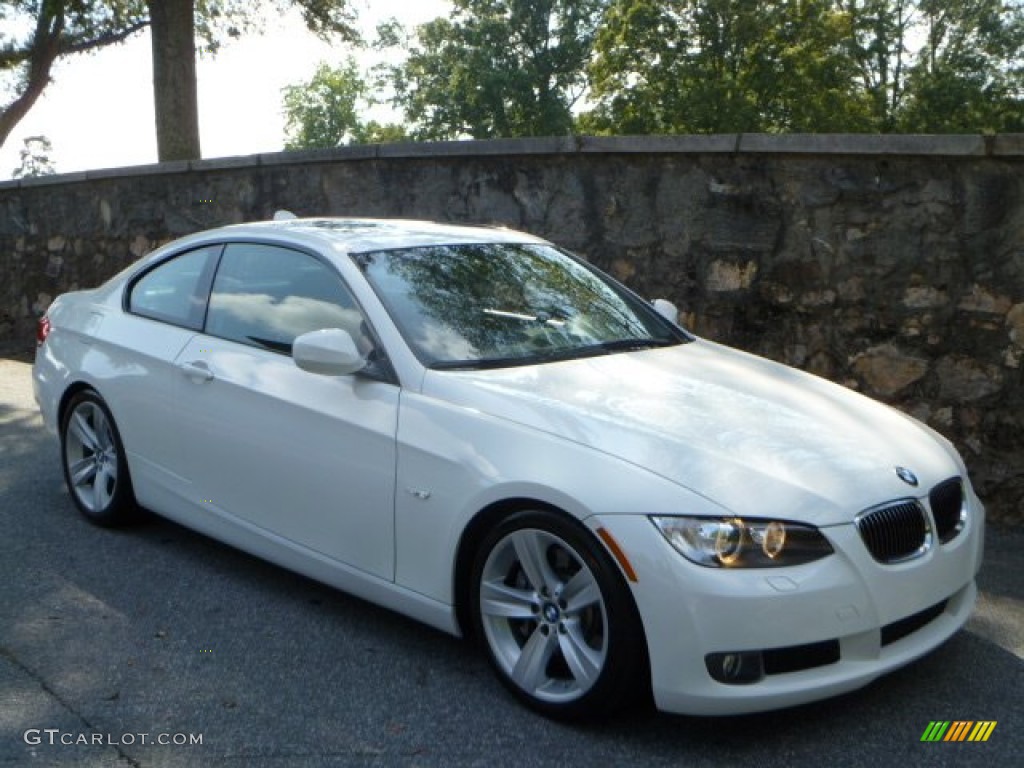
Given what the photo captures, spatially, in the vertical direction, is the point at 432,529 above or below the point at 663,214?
below

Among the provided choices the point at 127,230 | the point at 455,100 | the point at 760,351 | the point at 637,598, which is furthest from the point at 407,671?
the point at 455,100

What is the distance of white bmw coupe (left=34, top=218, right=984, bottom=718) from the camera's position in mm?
3480

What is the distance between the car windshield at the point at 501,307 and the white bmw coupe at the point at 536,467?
14 mm

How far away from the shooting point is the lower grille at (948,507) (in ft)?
12.8

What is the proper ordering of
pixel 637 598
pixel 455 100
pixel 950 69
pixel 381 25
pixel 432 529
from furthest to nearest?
pixel 381 25
pixel 455 100
pixel 950 69
pixel 432 529
pixel 637 598

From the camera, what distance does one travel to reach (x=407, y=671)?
165 inches

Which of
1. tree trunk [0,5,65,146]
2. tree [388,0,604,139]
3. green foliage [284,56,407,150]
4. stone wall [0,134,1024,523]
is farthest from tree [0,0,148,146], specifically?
green foliage [284,56,407,150]

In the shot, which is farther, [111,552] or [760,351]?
[760,351]

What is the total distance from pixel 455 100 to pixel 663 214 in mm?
41659

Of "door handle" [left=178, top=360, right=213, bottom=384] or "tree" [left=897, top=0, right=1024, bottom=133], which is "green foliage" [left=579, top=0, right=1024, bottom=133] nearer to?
"tree" [left=897, top=0, right=1024, bottom=133]

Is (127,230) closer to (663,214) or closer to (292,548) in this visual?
(663,214)

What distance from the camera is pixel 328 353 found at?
4.29 m

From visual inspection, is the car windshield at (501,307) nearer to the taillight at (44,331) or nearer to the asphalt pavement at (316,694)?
the asphalt pavement at (316,694)

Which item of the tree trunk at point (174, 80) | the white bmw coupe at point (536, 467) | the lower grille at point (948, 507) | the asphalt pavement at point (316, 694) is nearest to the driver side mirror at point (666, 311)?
the white bmw coupe at point (536, 467)
